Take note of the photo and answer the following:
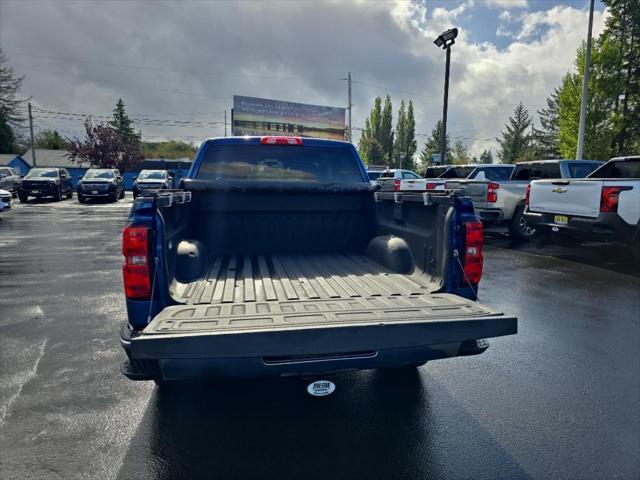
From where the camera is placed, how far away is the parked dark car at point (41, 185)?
24.2m

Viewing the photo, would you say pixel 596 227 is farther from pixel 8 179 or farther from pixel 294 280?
pixel 8 179

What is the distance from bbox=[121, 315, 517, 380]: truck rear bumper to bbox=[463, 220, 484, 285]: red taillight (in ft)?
2.10

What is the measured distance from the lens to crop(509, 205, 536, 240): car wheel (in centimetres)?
1155

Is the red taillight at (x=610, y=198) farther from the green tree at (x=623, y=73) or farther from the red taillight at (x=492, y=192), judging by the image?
the green tree at (x=623, y=73)

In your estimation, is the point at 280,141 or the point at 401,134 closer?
the point at 280,141

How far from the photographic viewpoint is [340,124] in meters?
51.8

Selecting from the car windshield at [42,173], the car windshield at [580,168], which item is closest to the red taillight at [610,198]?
the car windshield at [580,168]

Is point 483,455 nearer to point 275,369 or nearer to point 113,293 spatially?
point 275,369

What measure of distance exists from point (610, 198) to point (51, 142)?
302ft

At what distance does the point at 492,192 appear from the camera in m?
11.5

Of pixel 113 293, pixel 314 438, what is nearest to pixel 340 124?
pixel 113 293

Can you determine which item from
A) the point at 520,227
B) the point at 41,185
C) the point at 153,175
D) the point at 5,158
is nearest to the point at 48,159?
the point at 5,158

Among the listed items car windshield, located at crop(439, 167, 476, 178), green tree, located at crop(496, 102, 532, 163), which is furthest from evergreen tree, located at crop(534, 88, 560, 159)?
car windshield, located at crop(439, 167, 476, 178)

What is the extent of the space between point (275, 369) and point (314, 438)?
3.09 feet
